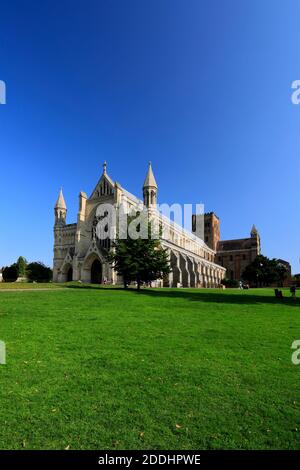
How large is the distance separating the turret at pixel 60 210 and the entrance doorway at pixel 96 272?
569 inches

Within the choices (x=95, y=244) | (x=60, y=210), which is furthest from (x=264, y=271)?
(x=60, y=210)

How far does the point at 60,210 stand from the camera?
63.4m

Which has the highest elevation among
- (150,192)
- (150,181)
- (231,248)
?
(150,181)

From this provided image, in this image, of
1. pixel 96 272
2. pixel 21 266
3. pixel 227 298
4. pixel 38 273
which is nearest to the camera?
pixel 227 298

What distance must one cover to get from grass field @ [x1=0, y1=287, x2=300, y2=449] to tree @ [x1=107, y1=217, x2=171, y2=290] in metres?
18.0

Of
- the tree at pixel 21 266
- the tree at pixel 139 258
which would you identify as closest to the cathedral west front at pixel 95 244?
the tree at pixel 139 258

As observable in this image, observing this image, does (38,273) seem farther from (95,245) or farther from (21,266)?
(95,245)

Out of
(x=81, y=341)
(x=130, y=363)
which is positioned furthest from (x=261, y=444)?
(x=81, y=341)

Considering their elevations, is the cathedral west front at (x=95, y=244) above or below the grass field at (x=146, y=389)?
above

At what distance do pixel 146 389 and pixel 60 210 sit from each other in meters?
61.5

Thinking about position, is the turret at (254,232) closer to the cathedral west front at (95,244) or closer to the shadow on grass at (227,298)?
the cathedral west front at (95,244)

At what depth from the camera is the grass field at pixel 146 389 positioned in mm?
4207

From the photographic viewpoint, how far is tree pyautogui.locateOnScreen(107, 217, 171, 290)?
2823cm

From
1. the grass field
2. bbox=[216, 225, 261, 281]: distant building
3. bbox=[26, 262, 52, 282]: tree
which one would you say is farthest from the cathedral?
bbox=[216, 225, 261, 281]: distant building
